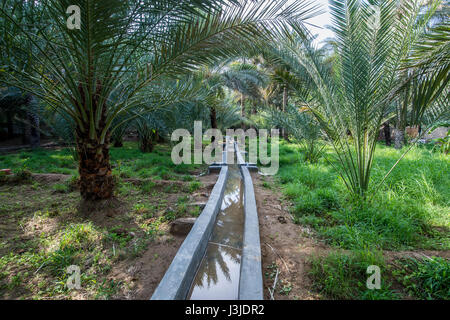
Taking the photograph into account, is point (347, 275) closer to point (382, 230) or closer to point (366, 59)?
point (382, 230)

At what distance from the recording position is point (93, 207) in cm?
308

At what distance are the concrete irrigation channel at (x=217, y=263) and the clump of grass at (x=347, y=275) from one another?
52 cm

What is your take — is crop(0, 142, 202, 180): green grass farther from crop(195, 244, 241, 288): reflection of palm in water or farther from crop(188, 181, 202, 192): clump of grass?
crop(195, 244, 241, 288): reflection of palm in water

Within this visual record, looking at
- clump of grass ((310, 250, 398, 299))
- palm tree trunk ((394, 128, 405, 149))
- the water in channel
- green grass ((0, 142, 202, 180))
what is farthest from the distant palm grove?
palm tree trunk ((394, 128, 405, 149))

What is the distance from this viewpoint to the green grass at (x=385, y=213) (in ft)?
7.89

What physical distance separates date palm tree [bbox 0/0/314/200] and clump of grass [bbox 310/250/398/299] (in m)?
2.71

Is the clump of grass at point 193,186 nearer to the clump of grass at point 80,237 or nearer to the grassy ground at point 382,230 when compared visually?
Answer: the grassy ground at point 382,230

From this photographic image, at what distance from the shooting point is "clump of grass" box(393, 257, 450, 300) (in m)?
1.63

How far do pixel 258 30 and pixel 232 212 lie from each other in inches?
106

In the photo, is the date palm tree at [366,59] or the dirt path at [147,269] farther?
the date palm tree at [366,59]

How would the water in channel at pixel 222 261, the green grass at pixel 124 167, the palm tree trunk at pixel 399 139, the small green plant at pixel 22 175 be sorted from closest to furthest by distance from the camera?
the water in channel at pixel 222 261 → the small green plant at pixel 22 175 → the green grass at pixel 124 167 → the palm tree trunk at pixel 399 139

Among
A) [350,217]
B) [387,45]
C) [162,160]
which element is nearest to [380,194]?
[350,217]

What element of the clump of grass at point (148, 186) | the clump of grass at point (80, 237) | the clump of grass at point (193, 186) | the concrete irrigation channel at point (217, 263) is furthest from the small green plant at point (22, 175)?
the concrete irrigation channel at point (217, 263)
